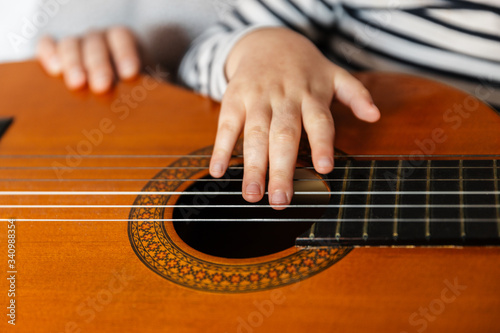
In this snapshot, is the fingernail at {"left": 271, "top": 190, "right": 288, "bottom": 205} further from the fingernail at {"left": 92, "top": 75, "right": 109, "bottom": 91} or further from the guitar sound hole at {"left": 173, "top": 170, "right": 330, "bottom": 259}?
the fingernail at {"left": 92, "top": 75, "right": 109, "bottom": 91}

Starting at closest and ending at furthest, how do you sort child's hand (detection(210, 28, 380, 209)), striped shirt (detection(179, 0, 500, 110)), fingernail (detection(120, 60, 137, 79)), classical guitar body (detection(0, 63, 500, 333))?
classical guitar body (detection(0, 63, 500, 333)), child's hand (detection(210, 28, 380, 209)), striped shirt (detection(179, 0, 500, 110)), fingernail (detection(120, 60, 137, 79))

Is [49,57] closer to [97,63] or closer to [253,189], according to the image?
[97,63]

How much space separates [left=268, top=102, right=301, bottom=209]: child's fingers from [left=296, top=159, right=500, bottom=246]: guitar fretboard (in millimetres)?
47

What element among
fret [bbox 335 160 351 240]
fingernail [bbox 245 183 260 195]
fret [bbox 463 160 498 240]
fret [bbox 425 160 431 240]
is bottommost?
fret [bbox 335 160 351 240]

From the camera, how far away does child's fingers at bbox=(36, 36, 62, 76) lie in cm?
89

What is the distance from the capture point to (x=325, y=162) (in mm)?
545

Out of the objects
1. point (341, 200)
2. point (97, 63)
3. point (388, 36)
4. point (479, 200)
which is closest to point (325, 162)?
point (341, 200)

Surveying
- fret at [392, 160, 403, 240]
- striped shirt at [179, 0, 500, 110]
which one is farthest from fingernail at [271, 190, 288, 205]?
striped shirt at [179, 0, 500, 110]

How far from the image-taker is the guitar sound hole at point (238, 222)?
615mm

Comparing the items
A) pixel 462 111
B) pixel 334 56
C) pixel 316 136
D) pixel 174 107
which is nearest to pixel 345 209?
pixel 316 136

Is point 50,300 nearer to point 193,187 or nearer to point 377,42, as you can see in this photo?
point 193,187

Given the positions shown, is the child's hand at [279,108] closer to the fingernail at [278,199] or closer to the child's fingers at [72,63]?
the fingernail at [278,199]

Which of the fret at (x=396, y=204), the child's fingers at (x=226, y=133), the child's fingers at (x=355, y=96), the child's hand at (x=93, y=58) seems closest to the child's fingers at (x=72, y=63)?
the child's hand at (x=93, y=58)

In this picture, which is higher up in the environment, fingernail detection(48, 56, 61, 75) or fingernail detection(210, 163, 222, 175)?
fingernail detection(210, 163, 222, 175)
